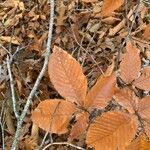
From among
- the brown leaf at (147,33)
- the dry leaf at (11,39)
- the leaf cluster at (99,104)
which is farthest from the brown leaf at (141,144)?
the dry leaf at (11,39)

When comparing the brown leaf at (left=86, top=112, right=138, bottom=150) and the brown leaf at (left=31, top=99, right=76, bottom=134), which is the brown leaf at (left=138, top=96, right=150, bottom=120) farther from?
the brown leaf at (left=31, top=99, right=76, bottom=134)

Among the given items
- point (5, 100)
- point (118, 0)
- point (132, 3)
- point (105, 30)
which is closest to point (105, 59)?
point (105, 30)

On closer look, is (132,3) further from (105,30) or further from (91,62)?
(91,62)

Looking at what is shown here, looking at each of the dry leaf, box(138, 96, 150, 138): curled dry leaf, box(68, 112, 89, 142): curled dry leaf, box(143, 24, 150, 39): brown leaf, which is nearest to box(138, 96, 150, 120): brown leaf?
box(138, 96, 150, 138): curled dry leaf

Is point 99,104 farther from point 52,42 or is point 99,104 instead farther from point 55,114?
point 52,42

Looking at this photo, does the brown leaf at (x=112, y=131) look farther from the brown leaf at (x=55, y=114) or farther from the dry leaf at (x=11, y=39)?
the dry leaf at (x=11, y=39)

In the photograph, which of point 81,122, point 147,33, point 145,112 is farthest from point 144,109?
point 147,33
